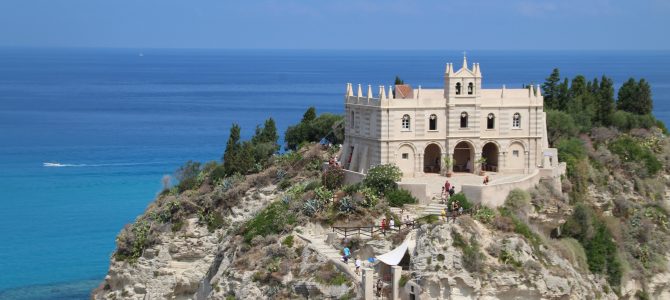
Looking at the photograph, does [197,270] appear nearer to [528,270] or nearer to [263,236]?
[263,236]

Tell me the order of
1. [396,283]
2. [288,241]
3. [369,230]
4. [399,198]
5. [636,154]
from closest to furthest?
[396,283]
[369,230]
[288,241]
[399,198]
[636,154]

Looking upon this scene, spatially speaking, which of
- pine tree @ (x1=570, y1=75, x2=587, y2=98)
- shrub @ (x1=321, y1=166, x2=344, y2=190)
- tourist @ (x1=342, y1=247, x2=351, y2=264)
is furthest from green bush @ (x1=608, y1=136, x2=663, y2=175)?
tourist @ (x1=342, y1=247, x2=351, y2=264)

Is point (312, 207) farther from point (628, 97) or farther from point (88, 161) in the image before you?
point (88, 161)

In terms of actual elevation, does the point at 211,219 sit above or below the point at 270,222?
below

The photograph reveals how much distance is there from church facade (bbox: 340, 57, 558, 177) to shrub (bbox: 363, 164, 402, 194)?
2.15m

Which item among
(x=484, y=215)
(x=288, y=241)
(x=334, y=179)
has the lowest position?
(x=288, y=241)

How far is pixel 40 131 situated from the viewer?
14750 centimetres

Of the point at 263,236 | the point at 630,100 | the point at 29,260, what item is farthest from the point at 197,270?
the point at 630,100

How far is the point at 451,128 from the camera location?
61312 millimetres

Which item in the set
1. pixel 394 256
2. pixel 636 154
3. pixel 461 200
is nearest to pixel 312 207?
pixel 461 200

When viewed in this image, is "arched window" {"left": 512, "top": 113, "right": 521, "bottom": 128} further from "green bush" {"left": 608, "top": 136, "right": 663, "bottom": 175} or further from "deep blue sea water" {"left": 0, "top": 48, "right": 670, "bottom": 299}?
"deep blue sea water" {"left": 0, "top": 48, "right": 670, "bottom": 299}

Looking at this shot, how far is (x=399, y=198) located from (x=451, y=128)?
6810mm

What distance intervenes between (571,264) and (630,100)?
3120 centimetres

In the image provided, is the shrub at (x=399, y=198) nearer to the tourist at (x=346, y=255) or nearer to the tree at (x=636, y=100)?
the tourist at (x=346, y=255)
